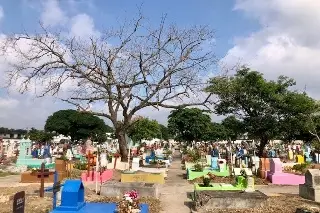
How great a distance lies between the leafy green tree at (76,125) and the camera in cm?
7438

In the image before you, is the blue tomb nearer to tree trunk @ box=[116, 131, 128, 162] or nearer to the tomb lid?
the tomb lid

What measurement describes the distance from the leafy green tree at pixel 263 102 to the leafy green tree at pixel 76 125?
47331 millimetres

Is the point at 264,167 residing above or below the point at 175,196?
above

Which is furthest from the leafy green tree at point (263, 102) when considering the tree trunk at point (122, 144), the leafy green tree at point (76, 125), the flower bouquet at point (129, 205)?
the leafy green tree at point (76, 125)

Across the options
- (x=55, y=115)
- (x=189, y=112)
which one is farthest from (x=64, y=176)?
(x=55, y=115)

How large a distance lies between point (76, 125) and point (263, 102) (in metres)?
53.1

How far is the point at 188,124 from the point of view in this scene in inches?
2544

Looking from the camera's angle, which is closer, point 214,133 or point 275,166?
point 275,166

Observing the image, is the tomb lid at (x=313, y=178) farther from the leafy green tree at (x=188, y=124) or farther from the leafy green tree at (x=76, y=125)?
the leafy green tree at (x=76, y=125)

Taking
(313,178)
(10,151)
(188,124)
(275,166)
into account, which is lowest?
(313,178)

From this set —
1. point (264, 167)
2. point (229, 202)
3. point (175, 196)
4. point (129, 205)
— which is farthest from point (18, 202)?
point (264, 167)

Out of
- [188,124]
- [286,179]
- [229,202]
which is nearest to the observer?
[229,202]

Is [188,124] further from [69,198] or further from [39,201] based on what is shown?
[69,198]

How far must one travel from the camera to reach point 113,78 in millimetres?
21859
